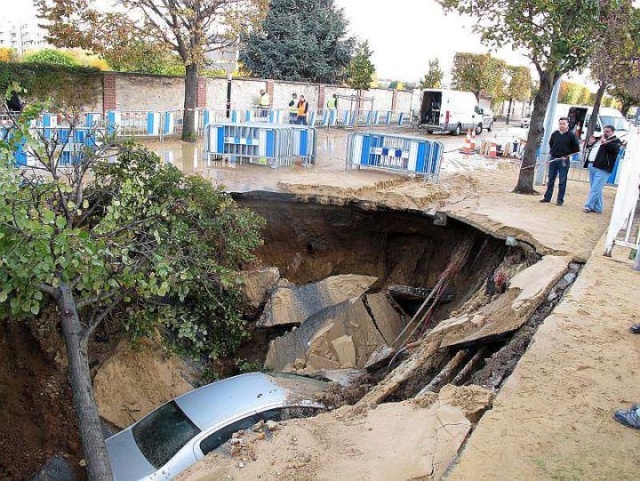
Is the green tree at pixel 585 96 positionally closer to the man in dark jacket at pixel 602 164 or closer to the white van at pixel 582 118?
the white van at pixel 582 118

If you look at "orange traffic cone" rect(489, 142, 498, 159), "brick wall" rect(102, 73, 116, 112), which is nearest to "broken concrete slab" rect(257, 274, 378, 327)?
"orange traffic cone" rect(489, 142, 498, 159)

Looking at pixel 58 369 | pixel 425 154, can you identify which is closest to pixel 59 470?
pixel 58 369

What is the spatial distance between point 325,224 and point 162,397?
16.1 ft

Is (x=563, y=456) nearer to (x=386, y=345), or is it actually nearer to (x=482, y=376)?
(x=482, y=376)

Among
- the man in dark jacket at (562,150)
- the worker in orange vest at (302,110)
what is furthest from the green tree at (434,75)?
the man in dark jacket at (562,150)

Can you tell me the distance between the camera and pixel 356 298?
9695mm

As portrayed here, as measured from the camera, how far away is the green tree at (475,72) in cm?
3594

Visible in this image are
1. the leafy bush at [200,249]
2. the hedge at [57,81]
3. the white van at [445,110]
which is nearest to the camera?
the leafy bush at [200,249]

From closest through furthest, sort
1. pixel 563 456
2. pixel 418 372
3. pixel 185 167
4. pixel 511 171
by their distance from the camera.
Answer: pixel 563 456 → pixel 418 372 → pixel 185 167 → pixel 511 171

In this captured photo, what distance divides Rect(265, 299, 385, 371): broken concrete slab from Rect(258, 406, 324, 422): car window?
264 cm

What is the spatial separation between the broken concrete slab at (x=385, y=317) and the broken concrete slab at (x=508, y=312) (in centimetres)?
317

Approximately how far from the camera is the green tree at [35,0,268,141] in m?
14.9

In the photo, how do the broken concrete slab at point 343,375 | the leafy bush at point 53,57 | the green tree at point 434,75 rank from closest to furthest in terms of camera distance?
1. the broken concrete slab at point 343,375
2. the leafy bush at point 53,57
3. the green tree at point 434,75

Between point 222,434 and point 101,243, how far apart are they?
2.18 meters
